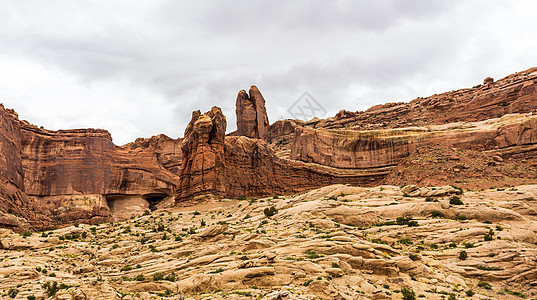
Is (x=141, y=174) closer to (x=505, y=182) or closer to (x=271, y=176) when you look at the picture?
(x=271, y=176)

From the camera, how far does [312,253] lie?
30.2 m

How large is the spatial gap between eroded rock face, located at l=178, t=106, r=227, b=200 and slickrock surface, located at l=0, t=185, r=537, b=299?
10.5m

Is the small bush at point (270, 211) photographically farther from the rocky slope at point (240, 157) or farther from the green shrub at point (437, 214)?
the green shrub at point (437, 214)

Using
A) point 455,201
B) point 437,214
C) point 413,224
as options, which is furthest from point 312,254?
point 455,201

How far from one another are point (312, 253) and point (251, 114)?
61647 millimetres

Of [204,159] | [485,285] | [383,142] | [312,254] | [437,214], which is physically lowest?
[485,285]

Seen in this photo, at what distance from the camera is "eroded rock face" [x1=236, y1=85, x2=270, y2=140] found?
89.2m

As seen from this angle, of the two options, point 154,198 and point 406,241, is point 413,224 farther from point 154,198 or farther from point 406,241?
point 154,198

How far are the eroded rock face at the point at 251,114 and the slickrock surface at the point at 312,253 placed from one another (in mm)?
43743

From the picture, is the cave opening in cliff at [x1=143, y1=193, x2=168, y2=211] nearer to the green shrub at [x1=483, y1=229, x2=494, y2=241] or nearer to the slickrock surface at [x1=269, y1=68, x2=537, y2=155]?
the slickrock surface at [x1=269, y1=68, x2=537, y2=155]

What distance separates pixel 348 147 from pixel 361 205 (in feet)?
111

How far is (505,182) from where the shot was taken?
5466 cm

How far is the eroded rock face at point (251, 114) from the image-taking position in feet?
293

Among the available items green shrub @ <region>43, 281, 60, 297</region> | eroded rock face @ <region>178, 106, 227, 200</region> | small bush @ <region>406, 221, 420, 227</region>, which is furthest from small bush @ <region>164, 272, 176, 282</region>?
eroded rock face @ <region>178, 106, 227, 200</region>
